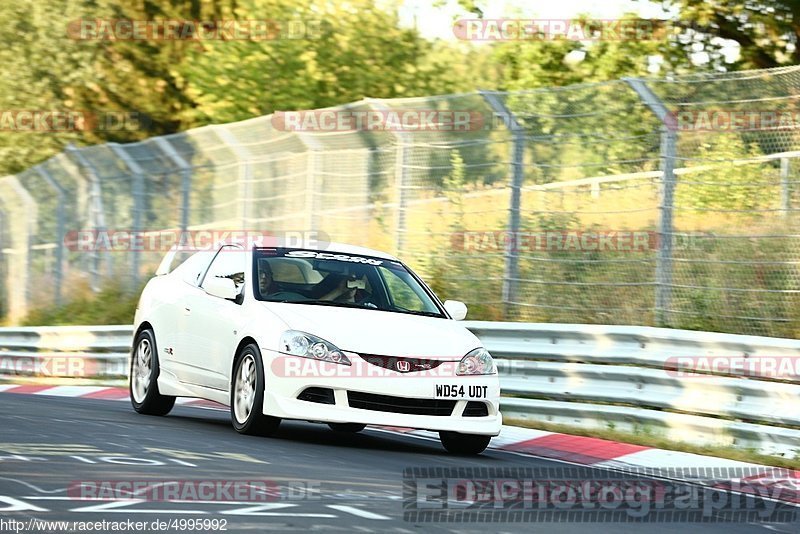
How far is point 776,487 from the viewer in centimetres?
930

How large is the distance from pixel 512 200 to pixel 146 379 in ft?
13.3

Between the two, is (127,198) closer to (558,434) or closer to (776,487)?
(558,434)

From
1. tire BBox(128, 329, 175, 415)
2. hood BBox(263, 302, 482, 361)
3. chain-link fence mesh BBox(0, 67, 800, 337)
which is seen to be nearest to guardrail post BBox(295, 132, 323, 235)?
chain-link fence mesh BBox(0, 67, 800, 337)

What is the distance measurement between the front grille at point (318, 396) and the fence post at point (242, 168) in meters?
9.75

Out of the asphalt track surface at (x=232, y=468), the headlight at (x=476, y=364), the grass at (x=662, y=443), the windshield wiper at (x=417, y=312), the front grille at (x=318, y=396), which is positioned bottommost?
the grass at (x=662, y=443)

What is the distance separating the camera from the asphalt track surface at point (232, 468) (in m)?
6.57

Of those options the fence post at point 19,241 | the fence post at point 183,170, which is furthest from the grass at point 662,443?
the fence post at point 19,241

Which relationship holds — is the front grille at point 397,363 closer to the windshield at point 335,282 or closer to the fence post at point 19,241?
the windshield at point 335,282

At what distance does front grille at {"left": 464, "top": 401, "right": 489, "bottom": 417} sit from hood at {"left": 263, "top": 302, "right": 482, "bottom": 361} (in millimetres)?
343

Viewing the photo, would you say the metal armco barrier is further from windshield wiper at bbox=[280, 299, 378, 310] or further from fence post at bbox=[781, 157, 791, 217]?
fence post at bbox=[781, 157, 791, 217]

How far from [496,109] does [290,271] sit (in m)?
4.06

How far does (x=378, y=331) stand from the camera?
10.2 metres

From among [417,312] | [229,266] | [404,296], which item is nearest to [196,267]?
[229,266]

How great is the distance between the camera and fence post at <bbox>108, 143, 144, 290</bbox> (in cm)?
2195
